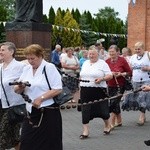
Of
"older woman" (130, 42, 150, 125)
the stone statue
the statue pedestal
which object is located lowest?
"older woman" (130, 42, 150, 125)

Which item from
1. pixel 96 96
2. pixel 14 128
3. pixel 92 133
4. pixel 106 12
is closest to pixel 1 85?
pixel 14 128

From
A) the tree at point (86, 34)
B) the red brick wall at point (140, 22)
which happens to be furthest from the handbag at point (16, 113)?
the tree at point (86, 34)

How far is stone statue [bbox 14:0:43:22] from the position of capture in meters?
13.8

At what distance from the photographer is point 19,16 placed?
1387 centimetres

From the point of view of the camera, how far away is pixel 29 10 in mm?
13883

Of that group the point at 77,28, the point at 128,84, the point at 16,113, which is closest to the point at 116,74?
the point at 128,84

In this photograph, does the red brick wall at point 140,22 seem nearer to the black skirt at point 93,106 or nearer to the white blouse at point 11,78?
the black skirt at point 93,106

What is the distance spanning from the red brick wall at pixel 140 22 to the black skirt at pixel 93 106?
61.8ft

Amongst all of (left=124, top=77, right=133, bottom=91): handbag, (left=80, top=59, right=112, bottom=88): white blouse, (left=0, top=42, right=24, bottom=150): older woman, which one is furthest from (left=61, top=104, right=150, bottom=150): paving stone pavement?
(left=0, top=42, right=24, bottom=150): older woman

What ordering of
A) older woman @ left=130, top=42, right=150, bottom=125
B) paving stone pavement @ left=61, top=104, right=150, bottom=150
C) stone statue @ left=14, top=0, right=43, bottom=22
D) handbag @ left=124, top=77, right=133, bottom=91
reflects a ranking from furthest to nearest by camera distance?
stone statue @ left=14, top=0, right=43, bottom=22 → older woman @ left=130, top=42, right=150, bottom=125 → handbag @ left=124, top=77, right=133, bottom=91 → paving stone pavement @ left=61, top=104, right=150, bottom=150

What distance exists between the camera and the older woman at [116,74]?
1143 cm

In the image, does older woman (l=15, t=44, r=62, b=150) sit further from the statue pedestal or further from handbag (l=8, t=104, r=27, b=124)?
the statue pedestal

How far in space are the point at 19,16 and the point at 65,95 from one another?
7.36 m

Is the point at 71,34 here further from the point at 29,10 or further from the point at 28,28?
the point at 28,28
